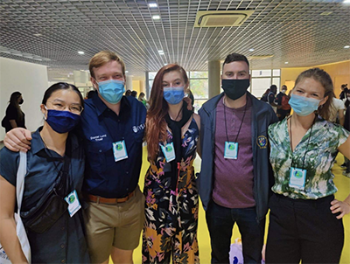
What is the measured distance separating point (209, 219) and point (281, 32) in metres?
5.36

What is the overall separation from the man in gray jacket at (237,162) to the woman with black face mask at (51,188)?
0.87 meters

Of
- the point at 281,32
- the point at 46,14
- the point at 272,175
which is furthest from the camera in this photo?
the point at 281,32

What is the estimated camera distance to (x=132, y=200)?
5.37 feet

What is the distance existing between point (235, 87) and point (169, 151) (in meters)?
0.65

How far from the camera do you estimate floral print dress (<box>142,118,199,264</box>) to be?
1649 millimetres

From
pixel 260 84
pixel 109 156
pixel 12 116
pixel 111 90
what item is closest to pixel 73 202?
pixel 109 156

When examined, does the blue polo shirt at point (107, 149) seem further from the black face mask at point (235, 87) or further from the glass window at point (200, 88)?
the glass window at point (200, 88)

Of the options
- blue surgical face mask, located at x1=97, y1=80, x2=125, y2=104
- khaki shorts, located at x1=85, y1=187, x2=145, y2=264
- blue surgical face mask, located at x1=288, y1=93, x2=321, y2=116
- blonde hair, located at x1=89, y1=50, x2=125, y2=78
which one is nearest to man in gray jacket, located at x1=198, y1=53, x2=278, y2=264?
blue surgical face mask, located at x1=288, y1=93, x2=321, y2=116

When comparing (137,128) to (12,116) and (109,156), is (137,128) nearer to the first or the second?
(109,156)

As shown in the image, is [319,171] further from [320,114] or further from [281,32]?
[281,32]

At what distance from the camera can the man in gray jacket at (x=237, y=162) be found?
1.63m

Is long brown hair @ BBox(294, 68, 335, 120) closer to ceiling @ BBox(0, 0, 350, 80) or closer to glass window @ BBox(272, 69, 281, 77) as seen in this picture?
ceiling @ BBox(0, 0, 350, 80)

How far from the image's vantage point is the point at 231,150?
5.40 ft

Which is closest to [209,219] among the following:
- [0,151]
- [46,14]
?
[0,151]
